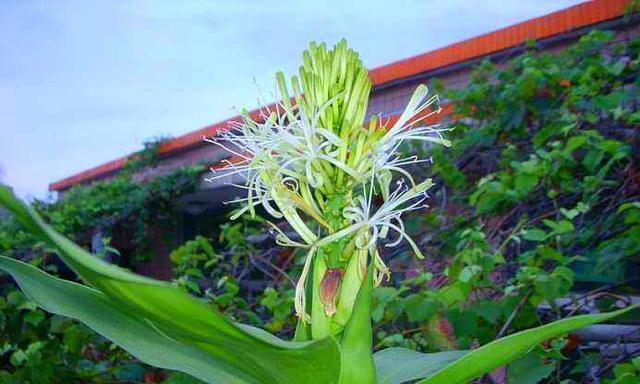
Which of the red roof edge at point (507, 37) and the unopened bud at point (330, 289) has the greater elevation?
the red roof edge at point (507, 37)

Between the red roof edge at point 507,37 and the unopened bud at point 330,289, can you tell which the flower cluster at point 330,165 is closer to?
the unopened bud at point 330,289

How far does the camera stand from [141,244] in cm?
687

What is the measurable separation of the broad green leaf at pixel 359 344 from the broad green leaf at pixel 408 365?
0.06 meters

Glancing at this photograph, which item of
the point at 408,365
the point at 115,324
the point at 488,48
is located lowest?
the point at 408,365

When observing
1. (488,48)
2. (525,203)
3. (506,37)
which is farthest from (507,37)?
(525,203)

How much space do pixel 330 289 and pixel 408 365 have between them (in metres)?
0.10

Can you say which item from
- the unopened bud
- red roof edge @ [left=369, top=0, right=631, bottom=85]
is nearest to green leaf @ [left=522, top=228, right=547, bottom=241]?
red roof edge @ [left=369, top=0, right=631, bottom=85]

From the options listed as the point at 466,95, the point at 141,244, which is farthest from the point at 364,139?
the point at 141,244

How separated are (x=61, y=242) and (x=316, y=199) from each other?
246mm

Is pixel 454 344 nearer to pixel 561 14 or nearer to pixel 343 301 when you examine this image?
pixel 343 301

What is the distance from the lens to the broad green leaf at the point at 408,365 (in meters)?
0.51

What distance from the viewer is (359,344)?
456mm

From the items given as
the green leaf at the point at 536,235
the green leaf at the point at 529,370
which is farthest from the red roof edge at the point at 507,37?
the green leaf at the point at 529,370

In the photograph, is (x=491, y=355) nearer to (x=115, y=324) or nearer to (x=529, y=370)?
(x=115, y=324)
